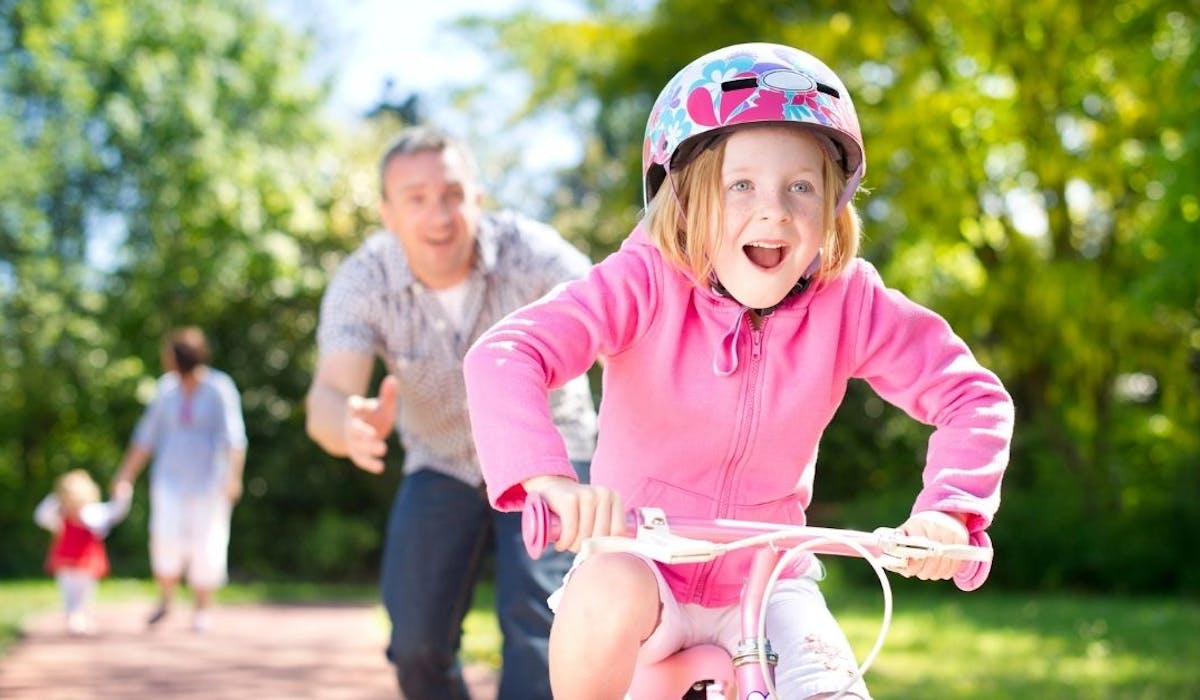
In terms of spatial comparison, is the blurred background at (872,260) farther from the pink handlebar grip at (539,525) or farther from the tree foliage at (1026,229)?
the pink handlebar grip at (539,525)

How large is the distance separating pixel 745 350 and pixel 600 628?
692mm

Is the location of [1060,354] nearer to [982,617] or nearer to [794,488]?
[982,617]

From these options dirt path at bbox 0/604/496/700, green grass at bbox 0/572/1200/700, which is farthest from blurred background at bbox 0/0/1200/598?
dirt path at bbox 0/604/496/700

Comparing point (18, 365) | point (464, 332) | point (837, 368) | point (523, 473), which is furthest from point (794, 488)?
point (18, 365)

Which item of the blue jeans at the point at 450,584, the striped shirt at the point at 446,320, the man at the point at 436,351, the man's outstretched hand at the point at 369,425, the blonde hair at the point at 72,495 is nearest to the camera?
the man's outstretched hand at the point at 369,425

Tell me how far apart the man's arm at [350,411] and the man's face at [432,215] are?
37cm

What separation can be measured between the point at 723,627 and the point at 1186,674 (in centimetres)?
688

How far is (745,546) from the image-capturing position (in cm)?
279

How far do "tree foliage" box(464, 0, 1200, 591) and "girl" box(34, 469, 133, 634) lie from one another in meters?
9.02

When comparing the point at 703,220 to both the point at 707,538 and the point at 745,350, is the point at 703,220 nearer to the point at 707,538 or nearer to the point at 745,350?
the point at 745,350

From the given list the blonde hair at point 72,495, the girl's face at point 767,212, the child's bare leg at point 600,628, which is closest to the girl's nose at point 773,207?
the girl's face at point 767,212

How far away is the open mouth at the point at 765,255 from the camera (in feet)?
10.3

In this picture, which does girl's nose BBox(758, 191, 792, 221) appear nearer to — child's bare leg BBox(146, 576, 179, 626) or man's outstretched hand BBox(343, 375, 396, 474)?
man's outstretched hand BBox(343, 375, 396, 474)

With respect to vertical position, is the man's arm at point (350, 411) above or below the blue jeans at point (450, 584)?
above
